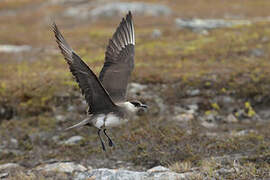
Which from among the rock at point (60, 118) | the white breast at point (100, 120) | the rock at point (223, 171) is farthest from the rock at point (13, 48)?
the rock at point (223, 171)

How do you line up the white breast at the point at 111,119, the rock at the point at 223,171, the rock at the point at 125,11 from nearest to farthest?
the rock at the point at 223,171 < the white breast at the point at 111,119 < the rock at the point at 125,11

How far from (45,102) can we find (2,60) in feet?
20.2

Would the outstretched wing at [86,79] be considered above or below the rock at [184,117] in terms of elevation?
above

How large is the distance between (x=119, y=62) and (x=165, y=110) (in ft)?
9.09

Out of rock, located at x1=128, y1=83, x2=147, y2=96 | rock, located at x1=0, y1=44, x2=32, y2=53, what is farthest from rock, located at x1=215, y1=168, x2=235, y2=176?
rock, located at x1=0, y1=44, x2=32, y2=53

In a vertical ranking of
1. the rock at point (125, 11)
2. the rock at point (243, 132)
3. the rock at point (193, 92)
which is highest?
the rock at point (125, 11)

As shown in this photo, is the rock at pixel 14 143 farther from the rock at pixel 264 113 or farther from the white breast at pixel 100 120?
the rock at pixel 264 113

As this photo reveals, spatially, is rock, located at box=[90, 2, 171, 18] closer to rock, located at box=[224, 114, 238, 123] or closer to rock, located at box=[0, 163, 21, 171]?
rock, located at box=[224, 114, 238, 123]

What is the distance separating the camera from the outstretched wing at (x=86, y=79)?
5152 mm

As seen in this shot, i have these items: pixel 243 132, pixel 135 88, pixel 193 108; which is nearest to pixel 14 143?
pixel 135 88

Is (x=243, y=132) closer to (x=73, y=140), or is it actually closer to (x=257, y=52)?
(x=73, y=140)

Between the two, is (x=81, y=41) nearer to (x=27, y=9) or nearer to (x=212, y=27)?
(x=212, y=27)

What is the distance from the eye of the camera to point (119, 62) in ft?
23.3

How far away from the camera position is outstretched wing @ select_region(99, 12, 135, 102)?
6738 mm
